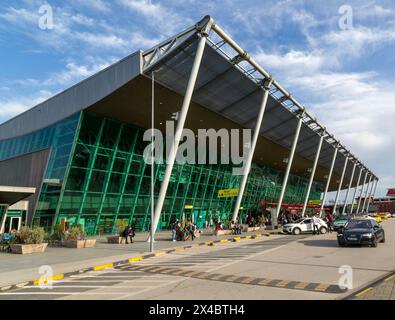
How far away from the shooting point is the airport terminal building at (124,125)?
26672 mm

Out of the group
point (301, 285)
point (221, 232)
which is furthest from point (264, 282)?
point (221, 232)

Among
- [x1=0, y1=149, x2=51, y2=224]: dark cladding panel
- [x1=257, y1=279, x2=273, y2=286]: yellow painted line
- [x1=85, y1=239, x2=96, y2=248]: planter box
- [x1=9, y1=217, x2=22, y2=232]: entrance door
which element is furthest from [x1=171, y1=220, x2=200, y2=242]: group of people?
[x1=257, y1=279, x2=273, y2=286]: yellow painted line

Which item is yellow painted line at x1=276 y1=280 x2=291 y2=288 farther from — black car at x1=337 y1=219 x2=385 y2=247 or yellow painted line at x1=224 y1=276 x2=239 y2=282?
black car at x1=337 y1=219 x2=385 y2=247

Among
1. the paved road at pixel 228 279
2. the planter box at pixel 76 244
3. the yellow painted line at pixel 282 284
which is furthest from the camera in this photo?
the planter box at pixel 76 244

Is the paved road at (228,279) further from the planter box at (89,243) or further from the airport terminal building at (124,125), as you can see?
the airport terminal building at (124,125)

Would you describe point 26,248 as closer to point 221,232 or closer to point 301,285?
point 301,285

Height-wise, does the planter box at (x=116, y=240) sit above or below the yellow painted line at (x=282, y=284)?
below

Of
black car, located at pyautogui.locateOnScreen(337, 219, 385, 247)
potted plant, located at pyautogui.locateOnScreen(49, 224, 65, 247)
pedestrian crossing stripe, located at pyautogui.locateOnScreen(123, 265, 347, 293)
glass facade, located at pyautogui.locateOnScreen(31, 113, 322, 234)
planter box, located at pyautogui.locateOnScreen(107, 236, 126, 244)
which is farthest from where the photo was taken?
glass facade, located at pyautogui.locateOnScreen(31, 113, 322, 234)

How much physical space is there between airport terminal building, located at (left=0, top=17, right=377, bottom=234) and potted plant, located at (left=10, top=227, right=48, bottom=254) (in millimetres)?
8266

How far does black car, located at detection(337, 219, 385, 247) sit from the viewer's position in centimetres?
1975

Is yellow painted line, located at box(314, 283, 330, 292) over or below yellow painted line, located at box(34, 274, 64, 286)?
over

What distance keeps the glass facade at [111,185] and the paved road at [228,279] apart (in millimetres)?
15964

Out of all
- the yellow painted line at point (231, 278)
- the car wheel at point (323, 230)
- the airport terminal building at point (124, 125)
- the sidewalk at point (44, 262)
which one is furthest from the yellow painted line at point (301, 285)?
the car wheel at point (323, 230)

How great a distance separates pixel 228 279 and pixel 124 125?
81.1 ft
